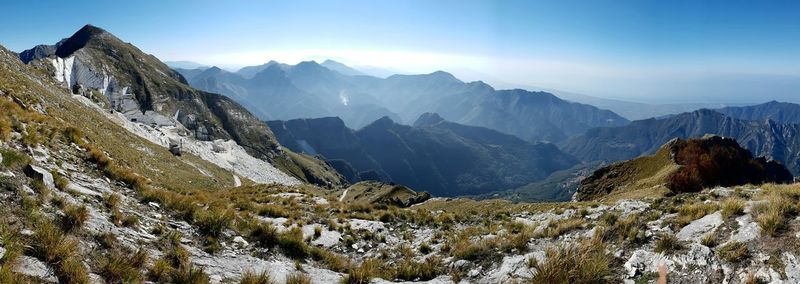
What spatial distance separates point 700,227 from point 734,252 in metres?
2.54

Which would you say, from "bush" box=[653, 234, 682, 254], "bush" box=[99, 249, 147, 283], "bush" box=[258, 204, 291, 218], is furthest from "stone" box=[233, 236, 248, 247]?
"bush" box=[653, 234, 682, 254]

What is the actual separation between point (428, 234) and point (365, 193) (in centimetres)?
5283

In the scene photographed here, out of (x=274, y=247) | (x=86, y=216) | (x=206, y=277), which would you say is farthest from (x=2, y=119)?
(x=206, y=277)

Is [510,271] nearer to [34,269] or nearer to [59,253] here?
[59,253]

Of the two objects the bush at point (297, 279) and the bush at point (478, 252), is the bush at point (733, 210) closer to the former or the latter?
the bush at point (478, 252)

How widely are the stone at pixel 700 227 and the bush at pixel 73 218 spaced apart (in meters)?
15.6

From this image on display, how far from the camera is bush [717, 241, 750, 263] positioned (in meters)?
8.90

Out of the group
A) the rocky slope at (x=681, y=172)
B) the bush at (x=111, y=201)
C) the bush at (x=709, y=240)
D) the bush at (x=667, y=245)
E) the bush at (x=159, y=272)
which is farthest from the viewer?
the rocky slope at (x=681, y=172)

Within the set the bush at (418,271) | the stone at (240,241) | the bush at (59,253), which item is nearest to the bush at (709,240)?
the bush at (418,271)

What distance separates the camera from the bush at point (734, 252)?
8898 millimetres

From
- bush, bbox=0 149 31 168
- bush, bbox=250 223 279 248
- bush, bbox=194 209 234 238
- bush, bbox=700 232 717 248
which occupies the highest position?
bush, bbox=0 149 31 168

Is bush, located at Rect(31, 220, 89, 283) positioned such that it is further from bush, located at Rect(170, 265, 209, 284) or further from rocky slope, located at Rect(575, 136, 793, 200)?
rocky slope, located at Rect(575, 136, 793, 200)

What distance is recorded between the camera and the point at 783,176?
60531 mm

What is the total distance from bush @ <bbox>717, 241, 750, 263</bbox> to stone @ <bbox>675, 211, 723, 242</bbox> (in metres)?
1.01
